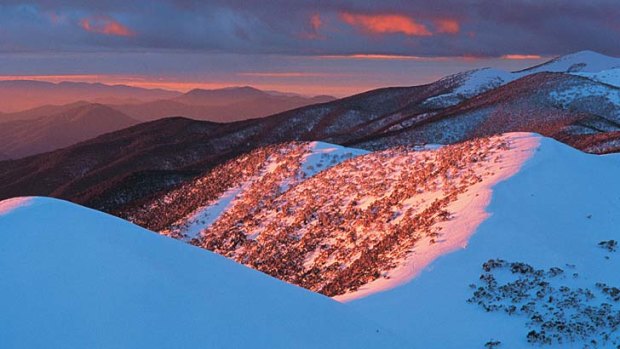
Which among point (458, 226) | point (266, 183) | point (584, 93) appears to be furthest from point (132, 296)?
point (584, 93)

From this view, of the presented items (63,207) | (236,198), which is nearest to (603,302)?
(63,207)

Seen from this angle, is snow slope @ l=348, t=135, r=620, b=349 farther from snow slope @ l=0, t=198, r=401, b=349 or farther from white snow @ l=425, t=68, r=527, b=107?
white snow @ l=425, t=68, r=527, b=107

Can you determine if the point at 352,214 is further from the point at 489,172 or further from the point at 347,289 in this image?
the point at 347,289

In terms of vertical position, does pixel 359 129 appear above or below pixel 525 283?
below

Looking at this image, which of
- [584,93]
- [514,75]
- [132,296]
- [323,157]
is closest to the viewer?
[132,296]

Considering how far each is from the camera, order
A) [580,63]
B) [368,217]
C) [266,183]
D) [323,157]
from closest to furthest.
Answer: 1. [368,217]
2. [266,183]
3. [323,157]
4. [580,63]

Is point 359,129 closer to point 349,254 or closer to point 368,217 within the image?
point 368,217
